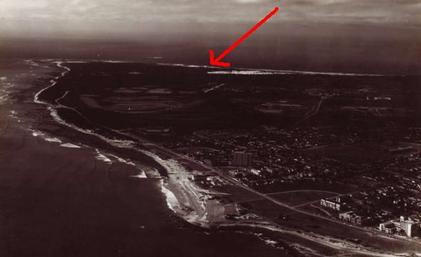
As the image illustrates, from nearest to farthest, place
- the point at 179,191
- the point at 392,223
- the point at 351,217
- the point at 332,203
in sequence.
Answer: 1. the point at 392,223
2. the point at 351,217
3. the point at 332,203
4. the point at 179,191

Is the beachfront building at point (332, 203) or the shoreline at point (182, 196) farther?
the beachfront building at point (332, 203)

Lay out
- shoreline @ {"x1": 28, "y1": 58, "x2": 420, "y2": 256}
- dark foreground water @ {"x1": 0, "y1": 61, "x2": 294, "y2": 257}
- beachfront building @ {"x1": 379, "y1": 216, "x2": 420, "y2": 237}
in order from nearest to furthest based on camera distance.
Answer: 1. dark foreground water @ {"x1": 0, "y1": 61, "x2": 294, "y2": 257}
2. beachfront building @ {"x1": 379, "y1": 216, "x2": 420, "y2": 237}
3. shoreline @ {"x1": 28, "y1": 58, "x2": 420, "y2": 256}

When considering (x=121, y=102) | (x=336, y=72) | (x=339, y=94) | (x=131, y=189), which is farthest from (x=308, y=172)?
(x=336, y=72)

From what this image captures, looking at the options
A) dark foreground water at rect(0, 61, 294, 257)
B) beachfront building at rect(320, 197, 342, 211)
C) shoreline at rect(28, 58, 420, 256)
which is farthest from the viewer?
beachfront building at rect(320, 197, 342, 211)

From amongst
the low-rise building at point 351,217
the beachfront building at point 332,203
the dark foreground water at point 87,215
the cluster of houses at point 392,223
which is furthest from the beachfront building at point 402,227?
the dark foreground water at point 87,215

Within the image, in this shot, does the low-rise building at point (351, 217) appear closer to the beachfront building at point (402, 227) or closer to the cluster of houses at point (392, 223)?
the cluster of houses at point (392, 223)

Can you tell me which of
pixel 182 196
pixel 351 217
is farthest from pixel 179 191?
pixel 351 217

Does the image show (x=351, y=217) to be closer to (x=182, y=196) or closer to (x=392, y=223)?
(x=392, y=223)

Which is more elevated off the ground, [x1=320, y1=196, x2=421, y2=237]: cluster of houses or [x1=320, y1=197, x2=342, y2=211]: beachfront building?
[x1=320, y1=197, x2=342, y2=211]: beachfront building

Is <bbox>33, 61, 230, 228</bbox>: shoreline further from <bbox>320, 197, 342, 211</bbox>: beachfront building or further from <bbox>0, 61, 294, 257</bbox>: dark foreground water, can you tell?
<bbox>320, 197, 342, 211</bbox>: beachfront building

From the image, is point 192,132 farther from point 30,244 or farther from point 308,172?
point 30,244

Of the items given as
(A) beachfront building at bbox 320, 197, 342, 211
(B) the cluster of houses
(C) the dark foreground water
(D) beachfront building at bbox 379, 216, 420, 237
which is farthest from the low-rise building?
(C) the dark foreground water

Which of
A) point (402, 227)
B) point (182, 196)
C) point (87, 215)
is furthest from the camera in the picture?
point (182, 196)
